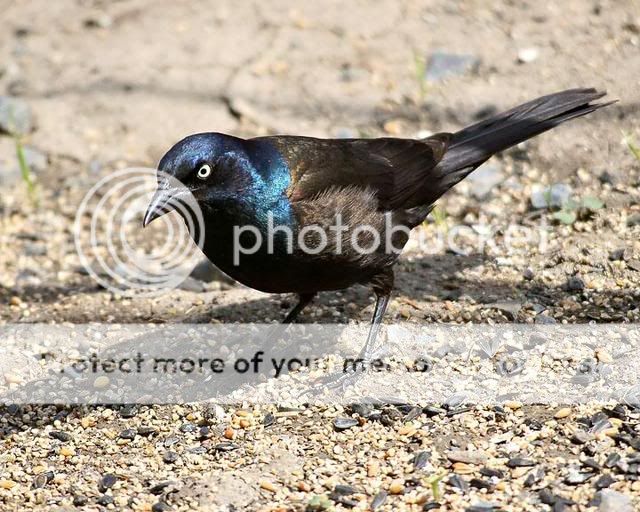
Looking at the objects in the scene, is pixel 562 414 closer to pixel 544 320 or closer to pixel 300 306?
pixel 544 320

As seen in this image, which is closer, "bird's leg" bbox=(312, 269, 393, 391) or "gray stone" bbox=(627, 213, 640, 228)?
"bird's leg" bbox=(312, 269, 393, 391)

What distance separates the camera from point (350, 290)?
610 cm

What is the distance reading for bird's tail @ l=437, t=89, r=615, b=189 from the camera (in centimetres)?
583

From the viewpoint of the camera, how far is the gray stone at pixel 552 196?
6.40 m

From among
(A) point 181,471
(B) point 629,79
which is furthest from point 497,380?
(B) point 629,79

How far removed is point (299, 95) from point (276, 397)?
Answer: 11.2 ft

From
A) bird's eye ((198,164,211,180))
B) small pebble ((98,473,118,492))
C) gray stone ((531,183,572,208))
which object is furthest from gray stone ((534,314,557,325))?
small pebble ((98,473,118,492))

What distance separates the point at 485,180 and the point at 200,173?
2.75 m

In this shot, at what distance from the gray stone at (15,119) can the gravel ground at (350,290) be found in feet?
0.06

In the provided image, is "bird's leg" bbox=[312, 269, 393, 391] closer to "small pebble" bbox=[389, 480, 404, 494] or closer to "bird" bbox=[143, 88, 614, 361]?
"bird" bbox=[143, 88, 614, 361]

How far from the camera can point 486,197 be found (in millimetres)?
6777

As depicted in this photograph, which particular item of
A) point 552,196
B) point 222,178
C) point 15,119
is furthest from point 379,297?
point 15,119

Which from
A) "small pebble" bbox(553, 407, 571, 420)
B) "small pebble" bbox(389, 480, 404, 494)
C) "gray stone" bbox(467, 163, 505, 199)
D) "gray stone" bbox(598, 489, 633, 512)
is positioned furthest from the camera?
"gray stone" bbox(467, 163, 505, 199)

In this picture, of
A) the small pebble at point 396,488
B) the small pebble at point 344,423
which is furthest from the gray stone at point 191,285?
the small pebble at point 396,488
